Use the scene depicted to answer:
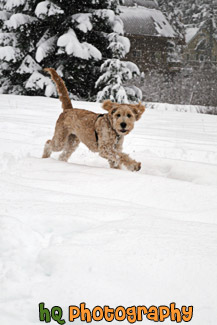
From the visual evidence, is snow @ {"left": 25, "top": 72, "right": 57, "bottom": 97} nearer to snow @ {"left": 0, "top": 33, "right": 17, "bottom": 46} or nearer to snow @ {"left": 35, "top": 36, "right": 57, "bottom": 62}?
snow @ {"left": 35, "top": 36, "right": 57, "bottom": 62}

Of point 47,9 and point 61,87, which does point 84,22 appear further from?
point 61,87

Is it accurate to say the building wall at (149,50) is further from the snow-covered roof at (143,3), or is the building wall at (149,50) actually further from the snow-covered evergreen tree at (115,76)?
the snow-covered evergreen tree at (115,76)

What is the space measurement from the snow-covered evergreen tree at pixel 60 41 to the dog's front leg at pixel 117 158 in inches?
394

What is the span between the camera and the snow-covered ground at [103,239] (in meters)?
1.71

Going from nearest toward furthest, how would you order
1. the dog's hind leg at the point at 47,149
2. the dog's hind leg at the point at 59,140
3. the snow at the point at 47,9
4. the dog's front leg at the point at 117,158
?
the dog's front leg at the point at 117,158, the dog's hind leg at the point at 59,140, the dog's hind leg at the point at 47,149, the snow at the point at 47,9

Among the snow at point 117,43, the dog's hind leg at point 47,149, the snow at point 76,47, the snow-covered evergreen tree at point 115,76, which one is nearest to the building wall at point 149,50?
the snow at point 117,43

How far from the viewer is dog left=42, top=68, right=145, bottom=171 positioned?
445cm

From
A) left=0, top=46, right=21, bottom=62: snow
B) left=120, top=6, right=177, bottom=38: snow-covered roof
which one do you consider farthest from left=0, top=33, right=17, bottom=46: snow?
left=120, top=6, right=177, bottom=38: snow-covered roof

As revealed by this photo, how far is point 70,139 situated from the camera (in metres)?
5.43

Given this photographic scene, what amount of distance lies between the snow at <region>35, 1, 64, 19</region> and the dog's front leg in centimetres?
1073

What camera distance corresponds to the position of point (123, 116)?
4477 mm

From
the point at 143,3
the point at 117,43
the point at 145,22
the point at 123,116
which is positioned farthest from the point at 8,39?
the point at 143,3

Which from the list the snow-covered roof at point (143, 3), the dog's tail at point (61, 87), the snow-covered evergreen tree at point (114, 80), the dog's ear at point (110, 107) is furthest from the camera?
the snow-covered roof at point (143, 3)

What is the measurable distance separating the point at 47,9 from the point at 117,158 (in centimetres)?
1133
